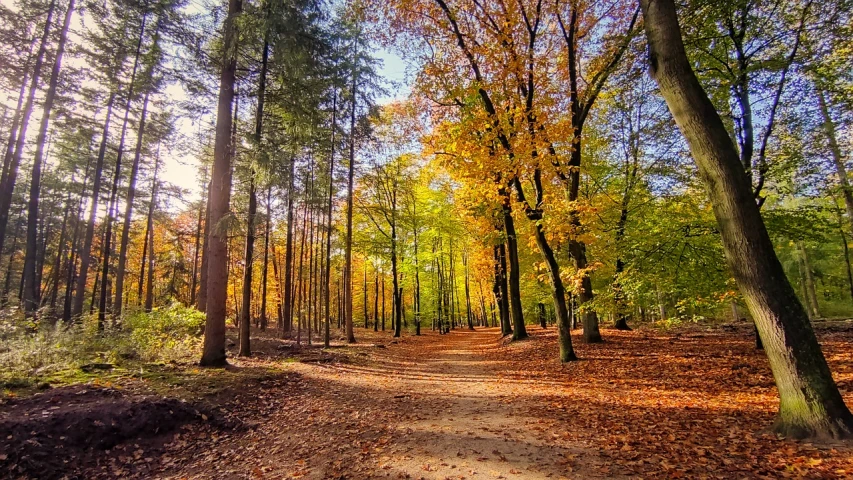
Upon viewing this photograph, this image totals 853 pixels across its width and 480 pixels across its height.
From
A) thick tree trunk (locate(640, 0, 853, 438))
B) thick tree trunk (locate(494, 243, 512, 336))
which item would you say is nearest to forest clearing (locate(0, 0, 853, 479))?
thick tree trunk (locate(640, 0, 853, 438))

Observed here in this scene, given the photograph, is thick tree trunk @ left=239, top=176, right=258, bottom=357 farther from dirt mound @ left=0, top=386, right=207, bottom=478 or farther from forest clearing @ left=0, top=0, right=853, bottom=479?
dirt mound @ left=0, top=386, right=207, bottom=478

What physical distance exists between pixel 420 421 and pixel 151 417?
4.30 metres

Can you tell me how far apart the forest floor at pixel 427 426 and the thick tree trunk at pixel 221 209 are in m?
0.86

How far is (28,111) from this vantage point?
1457 cm

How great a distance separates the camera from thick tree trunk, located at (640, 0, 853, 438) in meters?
4.01

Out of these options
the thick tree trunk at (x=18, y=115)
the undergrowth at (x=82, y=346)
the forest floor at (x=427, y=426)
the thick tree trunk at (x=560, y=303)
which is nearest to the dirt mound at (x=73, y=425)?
the forest floor at (x=427, y=426)

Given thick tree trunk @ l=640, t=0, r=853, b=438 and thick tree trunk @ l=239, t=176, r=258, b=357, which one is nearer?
thick tree trunk @ l=640, t=0, r=853, b=438

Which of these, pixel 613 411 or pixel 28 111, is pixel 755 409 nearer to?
pixel 613 411

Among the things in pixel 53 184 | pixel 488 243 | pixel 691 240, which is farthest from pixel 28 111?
pixel 691 240

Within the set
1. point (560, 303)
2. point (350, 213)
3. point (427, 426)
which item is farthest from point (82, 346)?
point (560, 303)

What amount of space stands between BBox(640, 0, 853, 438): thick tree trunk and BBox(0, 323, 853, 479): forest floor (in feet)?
1.33

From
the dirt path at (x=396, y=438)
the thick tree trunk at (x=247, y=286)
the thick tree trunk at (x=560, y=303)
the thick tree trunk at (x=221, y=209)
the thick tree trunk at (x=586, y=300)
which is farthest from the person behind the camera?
the thick tree trunk at (x=586, y=300)

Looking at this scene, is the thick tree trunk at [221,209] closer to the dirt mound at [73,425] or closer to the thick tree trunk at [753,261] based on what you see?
the dirt mound at [73,425]

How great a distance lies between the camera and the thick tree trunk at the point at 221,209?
9.90 meters
